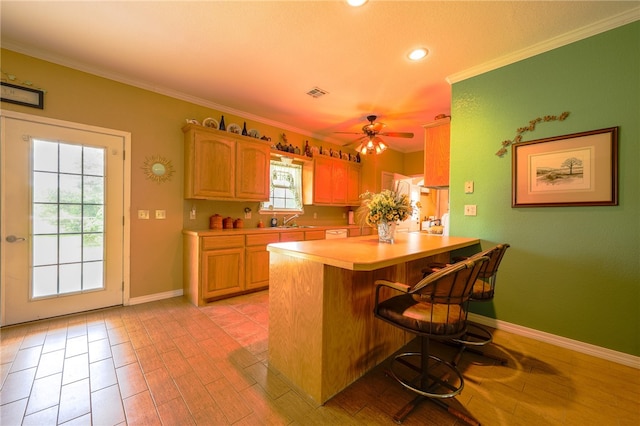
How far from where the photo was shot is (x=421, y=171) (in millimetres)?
6414

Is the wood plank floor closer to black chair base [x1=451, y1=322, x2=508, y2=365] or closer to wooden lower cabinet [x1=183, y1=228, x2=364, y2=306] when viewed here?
black chair base [x1=451, y1=322, x2=508, y2=365]

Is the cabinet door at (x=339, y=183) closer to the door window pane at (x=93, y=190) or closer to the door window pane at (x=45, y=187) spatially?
the door window pane at (x=93, y=190)

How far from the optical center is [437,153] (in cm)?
333

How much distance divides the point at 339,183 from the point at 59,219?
414 centimetres

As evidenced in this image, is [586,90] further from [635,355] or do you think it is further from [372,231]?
[372,231]

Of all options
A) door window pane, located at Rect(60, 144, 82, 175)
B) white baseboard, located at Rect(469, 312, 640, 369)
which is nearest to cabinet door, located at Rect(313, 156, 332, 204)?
white baseboard, located at Rect(469, 312, 640, 369)

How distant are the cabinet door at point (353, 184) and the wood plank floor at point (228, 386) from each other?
359cm

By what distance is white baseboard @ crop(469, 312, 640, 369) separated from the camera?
6.74 feet

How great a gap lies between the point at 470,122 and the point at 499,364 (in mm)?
2357

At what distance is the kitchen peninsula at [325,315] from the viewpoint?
158 centimetres

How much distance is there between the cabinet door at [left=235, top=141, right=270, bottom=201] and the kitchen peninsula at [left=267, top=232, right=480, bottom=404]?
2190 millimetres

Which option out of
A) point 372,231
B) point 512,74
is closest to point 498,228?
point 512,74

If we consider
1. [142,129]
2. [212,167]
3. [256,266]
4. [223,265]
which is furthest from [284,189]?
[142,129]

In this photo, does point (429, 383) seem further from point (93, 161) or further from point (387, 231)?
point (93, 161)
